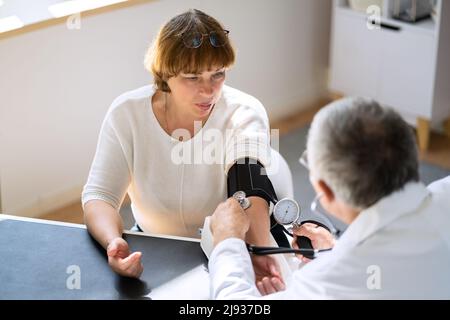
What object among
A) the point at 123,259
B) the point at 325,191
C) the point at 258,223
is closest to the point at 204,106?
the point at 258,223

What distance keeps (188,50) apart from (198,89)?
11 centimetres

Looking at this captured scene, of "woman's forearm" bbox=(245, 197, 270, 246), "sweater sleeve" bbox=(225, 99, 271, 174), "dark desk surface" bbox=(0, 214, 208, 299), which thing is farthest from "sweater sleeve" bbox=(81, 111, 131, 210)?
"woman's forearm" bbox=(245, 197, 270, 246)

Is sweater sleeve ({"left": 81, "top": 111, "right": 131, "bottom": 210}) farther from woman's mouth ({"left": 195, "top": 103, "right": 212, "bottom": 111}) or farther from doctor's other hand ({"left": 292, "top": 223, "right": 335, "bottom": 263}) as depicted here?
doctor's other hand ({"left": 292, "top": 223, "right": 335, "bottom": 263})

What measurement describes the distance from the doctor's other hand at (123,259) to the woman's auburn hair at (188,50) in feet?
1.71

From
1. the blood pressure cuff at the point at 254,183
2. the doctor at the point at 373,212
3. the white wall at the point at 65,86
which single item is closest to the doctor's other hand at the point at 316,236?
the blood pressure cuff at the point at 254,183

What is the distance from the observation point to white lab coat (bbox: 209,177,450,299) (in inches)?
58.6

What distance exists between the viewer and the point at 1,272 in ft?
5.97

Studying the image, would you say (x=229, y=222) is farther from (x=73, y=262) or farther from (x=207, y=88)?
(x=207, y=88)

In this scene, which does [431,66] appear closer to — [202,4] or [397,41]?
[397,41]

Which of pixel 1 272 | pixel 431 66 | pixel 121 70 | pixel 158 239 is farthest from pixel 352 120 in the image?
pixel 431 66

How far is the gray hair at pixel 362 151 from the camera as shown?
1438 mm

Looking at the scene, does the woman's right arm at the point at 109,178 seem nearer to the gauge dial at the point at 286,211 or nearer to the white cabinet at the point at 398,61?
the gauge dial at the point at 286,211

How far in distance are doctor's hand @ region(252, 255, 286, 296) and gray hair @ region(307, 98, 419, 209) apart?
377 mm
